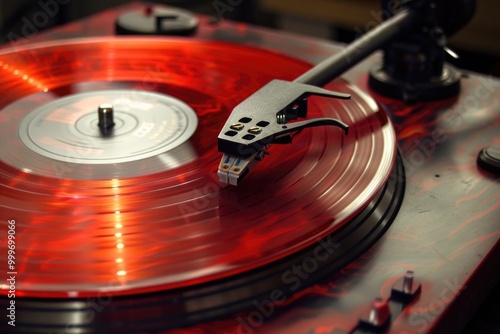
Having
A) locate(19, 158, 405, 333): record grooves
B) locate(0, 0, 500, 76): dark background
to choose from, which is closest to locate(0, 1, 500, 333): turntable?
locate(19, 158, 405, 333): record grooves

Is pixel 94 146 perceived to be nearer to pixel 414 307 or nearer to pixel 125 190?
pixel 125 190

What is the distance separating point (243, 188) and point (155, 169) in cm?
11

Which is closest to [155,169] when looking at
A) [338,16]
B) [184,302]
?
[184,302]

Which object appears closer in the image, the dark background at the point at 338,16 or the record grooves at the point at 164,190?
the record grooves at the point at 164,190

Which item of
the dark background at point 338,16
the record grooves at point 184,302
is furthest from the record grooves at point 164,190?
the dark background at point 338,16

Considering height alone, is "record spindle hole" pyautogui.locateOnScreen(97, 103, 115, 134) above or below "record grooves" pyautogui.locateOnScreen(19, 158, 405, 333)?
above

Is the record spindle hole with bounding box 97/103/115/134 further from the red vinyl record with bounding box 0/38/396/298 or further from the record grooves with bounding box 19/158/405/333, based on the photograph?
the record grooves with bounding box 19/158/405/333

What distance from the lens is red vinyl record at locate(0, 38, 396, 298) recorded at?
667 mm

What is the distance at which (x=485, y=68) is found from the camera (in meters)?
1.98

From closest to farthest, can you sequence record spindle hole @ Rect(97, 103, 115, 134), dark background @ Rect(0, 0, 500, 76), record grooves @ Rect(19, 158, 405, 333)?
record grooves @ Rect(19, 158, 405, 333) < record spindle hole @ Rect(97, 103, 115, 134) < dark background @ Rect(0, 0, 500, 76)

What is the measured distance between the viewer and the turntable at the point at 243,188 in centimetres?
64

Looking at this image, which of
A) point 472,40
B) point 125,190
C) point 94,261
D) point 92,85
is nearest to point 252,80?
point 92,85

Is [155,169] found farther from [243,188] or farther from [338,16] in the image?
[338,16]

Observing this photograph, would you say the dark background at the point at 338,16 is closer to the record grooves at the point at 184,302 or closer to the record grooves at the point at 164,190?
the record grooves at the point at 164,190
